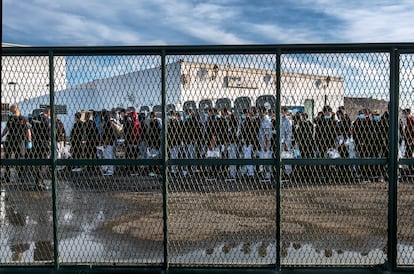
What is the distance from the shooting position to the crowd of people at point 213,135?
4551mm

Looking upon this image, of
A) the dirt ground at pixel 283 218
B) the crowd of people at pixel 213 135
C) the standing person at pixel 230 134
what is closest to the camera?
the crowd of people at pixel 213 135

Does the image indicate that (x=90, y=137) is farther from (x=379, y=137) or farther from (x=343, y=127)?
(x=379, y=137)

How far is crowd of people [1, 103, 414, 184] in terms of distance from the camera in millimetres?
4551

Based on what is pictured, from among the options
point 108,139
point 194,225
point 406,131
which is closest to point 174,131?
point 108,139

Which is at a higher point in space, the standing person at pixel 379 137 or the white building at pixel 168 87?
the white building at pixel 168 87

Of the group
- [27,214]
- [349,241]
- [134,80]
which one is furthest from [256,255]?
[27,214]

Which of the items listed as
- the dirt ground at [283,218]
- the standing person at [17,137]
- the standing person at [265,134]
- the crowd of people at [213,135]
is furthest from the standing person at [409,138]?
the standing person at [17,137]

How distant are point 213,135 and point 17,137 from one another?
81.3 inches

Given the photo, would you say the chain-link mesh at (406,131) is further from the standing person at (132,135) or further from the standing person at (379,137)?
the standing person at (132,135)

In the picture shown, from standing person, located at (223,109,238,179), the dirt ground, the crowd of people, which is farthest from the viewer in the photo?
the dirt ground

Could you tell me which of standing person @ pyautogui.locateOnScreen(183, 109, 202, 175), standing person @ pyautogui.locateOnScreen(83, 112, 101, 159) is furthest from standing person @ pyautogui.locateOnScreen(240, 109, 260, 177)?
standing person @ pyautogui.locateOnScreen(83, 112, 101, 159)

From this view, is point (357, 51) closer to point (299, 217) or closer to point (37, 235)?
point (299, 217)

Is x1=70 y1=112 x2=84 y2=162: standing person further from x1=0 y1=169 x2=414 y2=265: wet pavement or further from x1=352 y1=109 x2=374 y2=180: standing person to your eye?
x1=352 y1=109 x2=374 y2=180: standing person

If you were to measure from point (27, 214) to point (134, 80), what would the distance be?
17.0 feet
